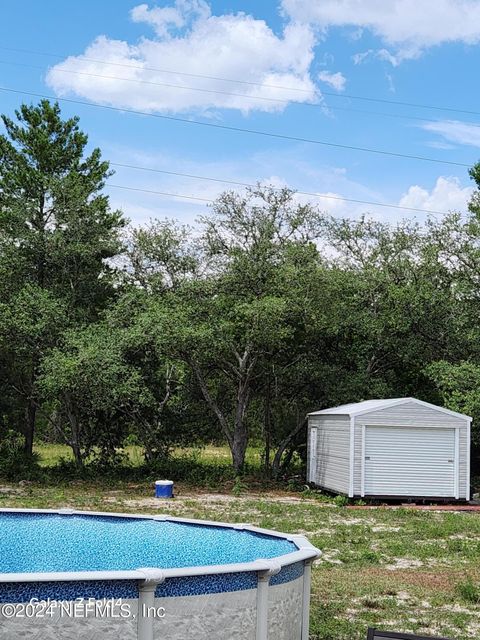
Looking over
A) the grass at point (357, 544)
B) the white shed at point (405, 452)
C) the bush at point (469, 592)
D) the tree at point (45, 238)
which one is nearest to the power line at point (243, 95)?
the tree at point (45, 238)

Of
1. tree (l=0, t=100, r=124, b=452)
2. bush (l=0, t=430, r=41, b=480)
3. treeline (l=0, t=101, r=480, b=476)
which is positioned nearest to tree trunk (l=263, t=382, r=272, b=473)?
treeline (l=0, t=101, r=480, b=476)

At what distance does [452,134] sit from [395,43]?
447 centimetres

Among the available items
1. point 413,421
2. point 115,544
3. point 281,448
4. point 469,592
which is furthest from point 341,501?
point 115,544

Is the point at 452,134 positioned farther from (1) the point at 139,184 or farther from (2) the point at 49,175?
(2) the point at 49,175

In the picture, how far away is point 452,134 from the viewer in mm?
22641

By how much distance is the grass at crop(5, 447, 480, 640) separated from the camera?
7203 mm

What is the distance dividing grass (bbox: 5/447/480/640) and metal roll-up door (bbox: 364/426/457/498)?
1281 millimetres

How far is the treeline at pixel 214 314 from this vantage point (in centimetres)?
2059

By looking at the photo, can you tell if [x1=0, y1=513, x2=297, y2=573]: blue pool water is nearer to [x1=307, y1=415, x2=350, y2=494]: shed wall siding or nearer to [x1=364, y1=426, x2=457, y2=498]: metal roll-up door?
[x1=307, y1=415, x2=350, y2=494]: shed wall siding

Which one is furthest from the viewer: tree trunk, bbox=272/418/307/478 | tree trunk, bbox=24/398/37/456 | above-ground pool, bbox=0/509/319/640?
tree trunk, bbox=24/398/37/456

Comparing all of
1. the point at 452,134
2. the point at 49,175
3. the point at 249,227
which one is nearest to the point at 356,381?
the point at 249,227

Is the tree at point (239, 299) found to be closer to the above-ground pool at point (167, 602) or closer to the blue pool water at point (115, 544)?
the blue pool water at point (115, 544)

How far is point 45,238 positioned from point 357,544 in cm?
1419

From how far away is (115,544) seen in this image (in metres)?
8.66
